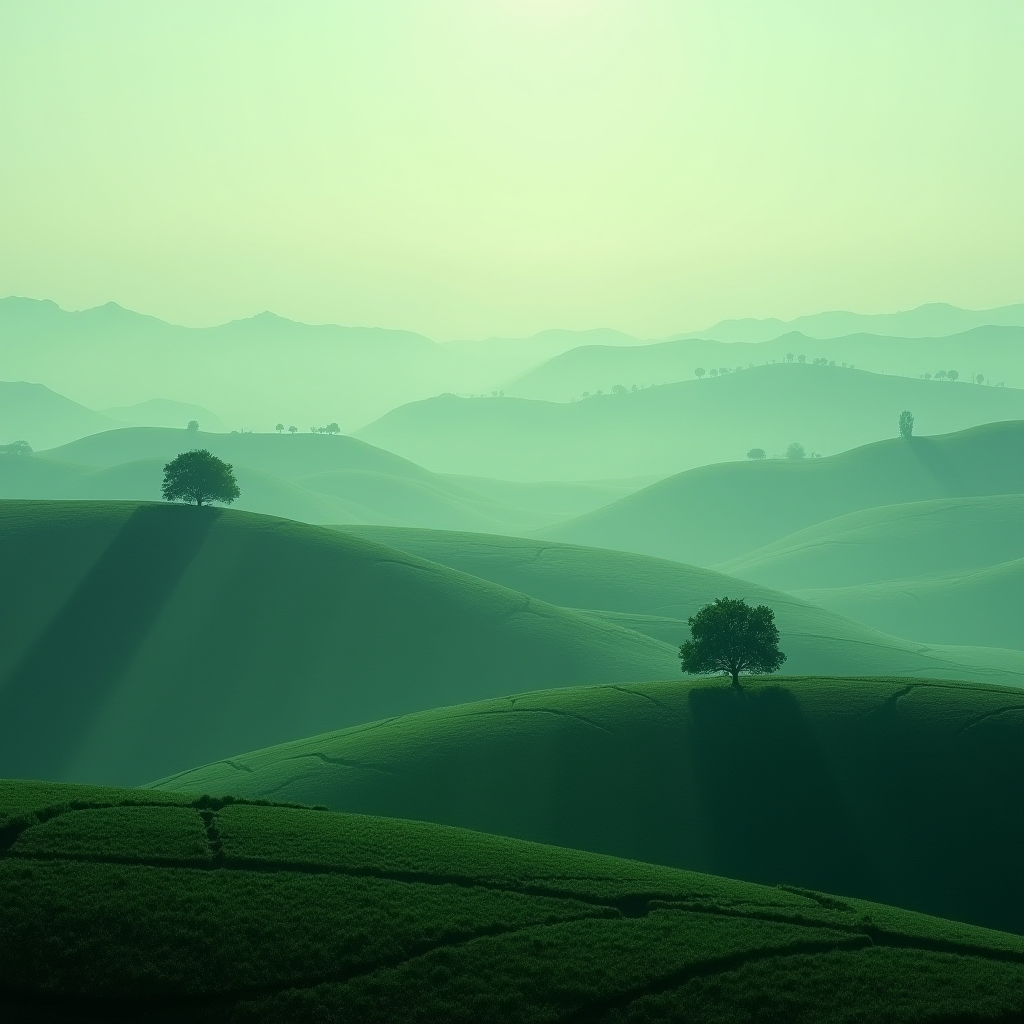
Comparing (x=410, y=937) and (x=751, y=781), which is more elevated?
(x=751, y=781)

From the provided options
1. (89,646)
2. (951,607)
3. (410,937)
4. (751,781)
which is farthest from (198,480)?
(951,607)

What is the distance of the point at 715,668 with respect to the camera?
4962 cm

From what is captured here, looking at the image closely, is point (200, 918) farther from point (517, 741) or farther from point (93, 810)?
point (517, 741)

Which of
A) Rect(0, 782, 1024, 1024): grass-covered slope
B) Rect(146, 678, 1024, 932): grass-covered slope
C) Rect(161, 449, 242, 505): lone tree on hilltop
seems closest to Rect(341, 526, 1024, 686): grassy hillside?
Rect(161, 449, 242, 505): lone tree on hilltop

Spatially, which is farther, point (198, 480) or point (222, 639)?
point (198, 480)

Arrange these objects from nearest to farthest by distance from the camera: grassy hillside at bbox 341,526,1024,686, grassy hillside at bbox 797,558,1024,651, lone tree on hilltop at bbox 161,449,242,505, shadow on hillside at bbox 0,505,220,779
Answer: shadow on hillside at bbox 0,505,220,779
lone tree on hilltop at bbox 161,449,242,505
grassy hillside at bbox 341,526,1024,686
grassy hillside at bbox 797,558,1024,651

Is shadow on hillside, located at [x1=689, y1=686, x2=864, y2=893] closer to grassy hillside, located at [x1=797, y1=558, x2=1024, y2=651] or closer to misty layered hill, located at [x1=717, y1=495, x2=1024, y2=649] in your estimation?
grassy hillside, located at [x1=797, y1=558, x2=1024, y2=651]

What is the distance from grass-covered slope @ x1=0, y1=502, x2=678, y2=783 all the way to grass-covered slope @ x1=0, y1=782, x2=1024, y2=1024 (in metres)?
39.9

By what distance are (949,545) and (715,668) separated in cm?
16018

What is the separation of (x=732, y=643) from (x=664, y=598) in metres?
77.6

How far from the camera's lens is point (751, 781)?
134 ft

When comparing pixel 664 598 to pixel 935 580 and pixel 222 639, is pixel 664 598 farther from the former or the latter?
pixel 935 580

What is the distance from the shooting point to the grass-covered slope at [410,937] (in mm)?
21484

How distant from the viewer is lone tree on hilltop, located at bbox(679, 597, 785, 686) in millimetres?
48750
